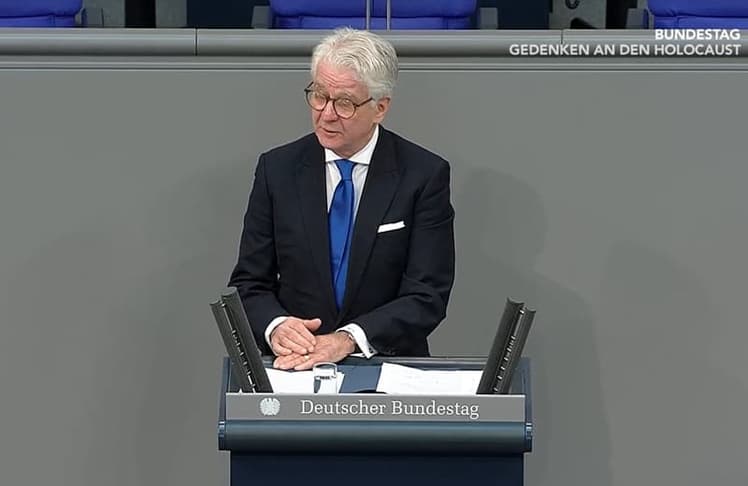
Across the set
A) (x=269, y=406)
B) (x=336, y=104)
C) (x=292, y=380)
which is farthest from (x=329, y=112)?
(x=269, y=406)

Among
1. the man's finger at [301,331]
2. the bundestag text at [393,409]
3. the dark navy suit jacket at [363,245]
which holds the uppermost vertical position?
the dark navy suit jacket at [363,245]

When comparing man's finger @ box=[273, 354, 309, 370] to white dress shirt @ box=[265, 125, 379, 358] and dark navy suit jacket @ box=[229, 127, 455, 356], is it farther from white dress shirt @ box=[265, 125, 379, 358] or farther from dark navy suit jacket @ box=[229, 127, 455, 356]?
white dress shirt @ box=[265, 125, 379, 358]

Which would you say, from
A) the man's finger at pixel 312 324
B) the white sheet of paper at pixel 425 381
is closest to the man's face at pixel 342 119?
the man's finger at pixel 312 324

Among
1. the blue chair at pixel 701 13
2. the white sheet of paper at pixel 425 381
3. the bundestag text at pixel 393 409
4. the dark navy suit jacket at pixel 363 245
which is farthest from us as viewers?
the blue chair at pixel 701 13

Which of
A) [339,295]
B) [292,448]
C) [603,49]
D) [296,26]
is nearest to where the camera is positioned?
[292,448]

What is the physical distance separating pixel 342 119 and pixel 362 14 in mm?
1339

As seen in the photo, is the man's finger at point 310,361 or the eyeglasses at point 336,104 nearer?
the man's finger at point 310,361

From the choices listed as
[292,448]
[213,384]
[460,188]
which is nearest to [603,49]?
[460,188]

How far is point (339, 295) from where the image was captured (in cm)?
276

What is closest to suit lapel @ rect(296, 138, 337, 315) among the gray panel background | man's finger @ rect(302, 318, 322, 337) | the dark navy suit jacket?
the dark navy suit jacket

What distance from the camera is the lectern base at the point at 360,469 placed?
7.50 ft

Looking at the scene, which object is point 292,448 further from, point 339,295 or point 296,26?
point 296,26

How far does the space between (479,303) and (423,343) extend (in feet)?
1.99

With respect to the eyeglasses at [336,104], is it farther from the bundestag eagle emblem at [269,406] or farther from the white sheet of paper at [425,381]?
the bundestag eagle emblem at [269,406]
